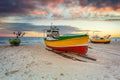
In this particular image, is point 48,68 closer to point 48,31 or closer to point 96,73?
point 96,73

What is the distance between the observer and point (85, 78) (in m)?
9.53

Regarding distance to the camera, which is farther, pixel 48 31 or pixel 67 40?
pixel 48 31

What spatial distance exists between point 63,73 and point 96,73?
187 centimetres

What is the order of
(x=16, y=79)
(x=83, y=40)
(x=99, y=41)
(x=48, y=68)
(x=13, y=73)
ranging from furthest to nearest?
(x=99, y=41) → (x=83, y=40) → (x=48, y=68) → (x=13, y=73) → (x=16, y=79)

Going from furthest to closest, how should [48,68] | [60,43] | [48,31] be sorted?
[48,31] → [60,43] → [48,68]

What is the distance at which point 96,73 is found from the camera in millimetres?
10539

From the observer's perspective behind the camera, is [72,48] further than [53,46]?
No

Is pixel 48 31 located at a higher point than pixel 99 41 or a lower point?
higher

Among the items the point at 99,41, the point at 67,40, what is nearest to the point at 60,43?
the point at 67,40

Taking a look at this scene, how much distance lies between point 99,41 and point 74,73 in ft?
123

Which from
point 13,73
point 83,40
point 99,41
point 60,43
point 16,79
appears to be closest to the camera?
point 16,79

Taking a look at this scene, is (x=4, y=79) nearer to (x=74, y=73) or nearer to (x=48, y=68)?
(x=48, y=68)

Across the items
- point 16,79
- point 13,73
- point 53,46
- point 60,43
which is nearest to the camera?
point 16,79

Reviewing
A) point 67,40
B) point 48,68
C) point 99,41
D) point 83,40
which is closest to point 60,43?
point 67,40
